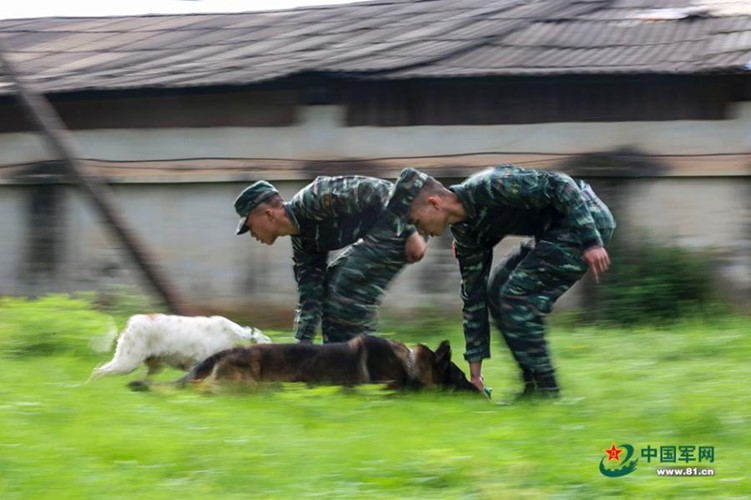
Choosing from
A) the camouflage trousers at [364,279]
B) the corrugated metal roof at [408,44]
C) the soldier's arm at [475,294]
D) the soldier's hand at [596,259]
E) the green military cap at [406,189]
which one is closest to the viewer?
the soldier's hand at [596,259]

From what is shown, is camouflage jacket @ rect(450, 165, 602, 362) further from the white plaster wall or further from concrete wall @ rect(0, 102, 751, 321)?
the white plaster wall

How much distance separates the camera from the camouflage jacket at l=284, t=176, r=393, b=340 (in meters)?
7.04

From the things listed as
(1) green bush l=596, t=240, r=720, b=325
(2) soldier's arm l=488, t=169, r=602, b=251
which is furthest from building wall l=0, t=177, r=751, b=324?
(2) soldier's arm l=488, t=169, r=602, b=251

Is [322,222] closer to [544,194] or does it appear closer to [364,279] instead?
[364,279]

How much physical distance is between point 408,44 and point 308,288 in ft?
18.8

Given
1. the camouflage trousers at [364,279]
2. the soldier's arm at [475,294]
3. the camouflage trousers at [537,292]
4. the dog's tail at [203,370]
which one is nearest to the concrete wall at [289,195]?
the camouflage trousers at [364,279]

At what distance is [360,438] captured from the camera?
5105 millimetres

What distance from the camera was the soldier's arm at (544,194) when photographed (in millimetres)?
5953

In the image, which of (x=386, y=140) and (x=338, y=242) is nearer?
(x=338, y=242)

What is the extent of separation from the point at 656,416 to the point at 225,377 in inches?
89.9

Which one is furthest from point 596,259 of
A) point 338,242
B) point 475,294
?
point 338,242

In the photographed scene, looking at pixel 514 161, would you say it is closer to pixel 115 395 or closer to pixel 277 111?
pixel 277 111

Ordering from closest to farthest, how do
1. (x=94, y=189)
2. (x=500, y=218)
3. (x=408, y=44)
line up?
(x=500, y=218) → (x=94, y=189) → (x=408, y=44)

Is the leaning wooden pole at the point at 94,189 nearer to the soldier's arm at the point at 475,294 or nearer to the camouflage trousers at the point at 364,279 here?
the camouflage trousers at the point at 364,279
